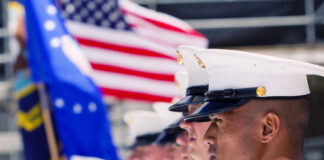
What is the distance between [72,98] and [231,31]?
498cm

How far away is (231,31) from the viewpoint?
1007 centimetres

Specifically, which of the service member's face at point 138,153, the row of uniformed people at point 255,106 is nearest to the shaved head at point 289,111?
the row of uniformed people at point 255,106

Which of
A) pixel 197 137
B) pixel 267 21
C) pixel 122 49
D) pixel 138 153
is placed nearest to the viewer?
pixel 197 137

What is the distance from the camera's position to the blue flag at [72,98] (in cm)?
536

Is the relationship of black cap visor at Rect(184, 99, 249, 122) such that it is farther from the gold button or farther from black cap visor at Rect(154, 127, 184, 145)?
black cap visor at Rect(154, 127, 184, 145)

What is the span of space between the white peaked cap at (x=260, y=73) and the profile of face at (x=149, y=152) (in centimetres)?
246

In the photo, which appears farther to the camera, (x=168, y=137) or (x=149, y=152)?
(x=149, y=152)

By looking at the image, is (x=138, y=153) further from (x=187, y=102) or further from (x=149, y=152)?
(x=187, y=102)

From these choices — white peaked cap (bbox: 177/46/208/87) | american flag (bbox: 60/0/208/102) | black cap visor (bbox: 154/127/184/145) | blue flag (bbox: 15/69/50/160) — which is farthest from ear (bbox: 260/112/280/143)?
blue flag (bbox: 15/69/50/160)

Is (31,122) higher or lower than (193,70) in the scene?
lower

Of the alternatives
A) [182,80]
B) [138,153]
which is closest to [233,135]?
[182,80]

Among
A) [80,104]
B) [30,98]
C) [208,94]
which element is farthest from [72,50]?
[208,94]

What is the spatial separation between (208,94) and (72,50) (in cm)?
295

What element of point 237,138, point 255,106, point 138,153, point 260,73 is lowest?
point 138,153
